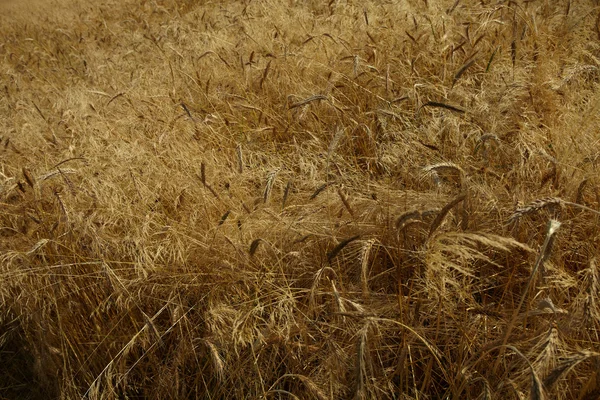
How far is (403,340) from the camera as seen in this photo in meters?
1.30

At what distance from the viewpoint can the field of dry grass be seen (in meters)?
1.30

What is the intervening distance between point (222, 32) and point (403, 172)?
8.91ft

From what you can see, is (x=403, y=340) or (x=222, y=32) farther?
(x=222, y=32)

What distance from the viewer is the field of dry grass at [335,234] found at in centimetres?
130

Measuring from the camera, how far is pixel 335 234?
62.1 inches

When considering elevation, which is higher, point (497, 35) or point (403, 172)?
point (497, 35)

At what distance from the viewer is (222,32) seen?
13.4 feet

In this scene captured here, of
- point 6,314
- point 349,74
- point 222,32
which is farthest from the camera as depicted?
point 222,32

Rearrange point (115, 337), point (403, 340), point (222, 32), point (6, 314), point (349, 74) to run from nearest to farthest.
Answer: point (403, 340) → point (115, 337) → point (6, 314) → point (349, 74) → point (222, 32)

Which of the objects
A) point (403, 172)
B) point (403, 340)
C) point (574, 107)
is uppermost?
point (574, 107)

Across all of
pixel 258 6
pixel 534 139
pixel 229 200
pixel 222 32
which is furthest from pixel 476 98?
pixel 258 6

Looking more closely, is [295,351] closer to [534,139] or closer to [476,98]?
[534,139]

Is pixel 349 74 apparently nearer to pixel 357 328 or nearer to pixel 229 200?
pixel 229 200

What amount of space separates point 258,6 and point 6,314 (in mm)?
3476
